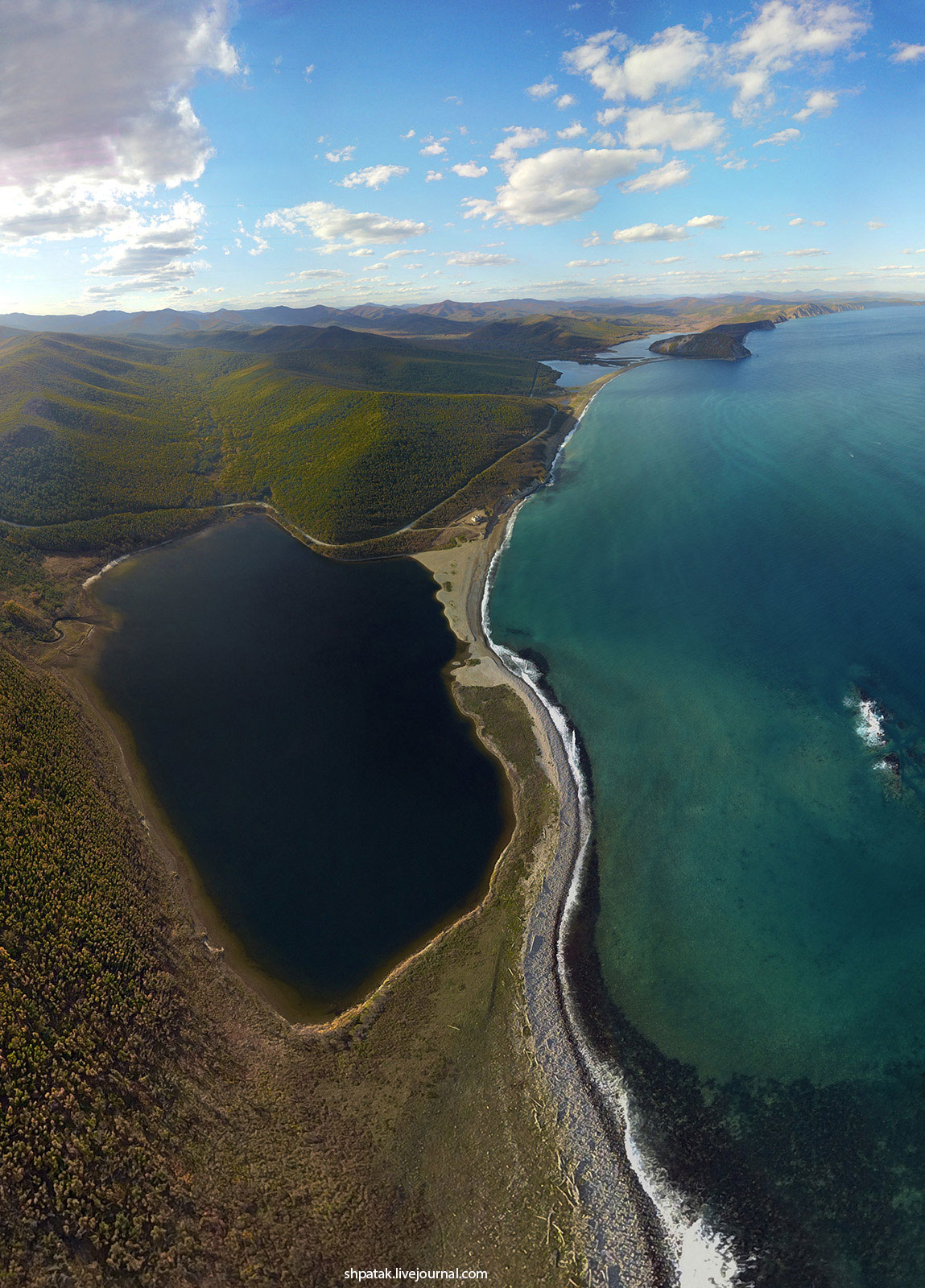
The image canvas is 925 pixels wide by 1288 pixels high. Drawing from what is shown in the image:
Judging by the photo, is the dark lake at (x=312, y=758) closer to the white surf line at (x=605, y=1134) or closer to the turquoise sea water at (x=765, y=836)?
the white surf line at (x=605, y=1134)

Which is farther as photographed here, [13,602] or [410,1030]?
[13,602]

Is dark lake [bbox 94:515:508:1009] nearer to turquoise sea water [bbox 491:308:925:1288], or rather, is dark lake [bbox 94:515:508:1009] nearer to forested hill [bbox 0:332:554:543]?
turquoise sea water [bbox 491:308:925:1288]

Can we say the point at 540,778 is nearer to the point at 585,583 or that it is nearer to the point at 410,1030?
the point at 410,1030

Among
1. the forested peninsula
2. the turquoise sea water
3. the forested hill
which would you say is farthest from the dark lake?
the forested hill

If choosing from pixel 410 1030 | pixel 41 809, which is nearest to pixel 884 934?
pixel 410 1030

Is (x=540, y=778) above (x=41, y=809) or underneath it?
underneath

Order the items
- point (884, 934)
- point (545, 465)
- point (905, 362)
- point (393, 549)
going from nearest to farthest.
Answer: point (884, 934), point (393, 549), point (545, 465), point (905, 362)
